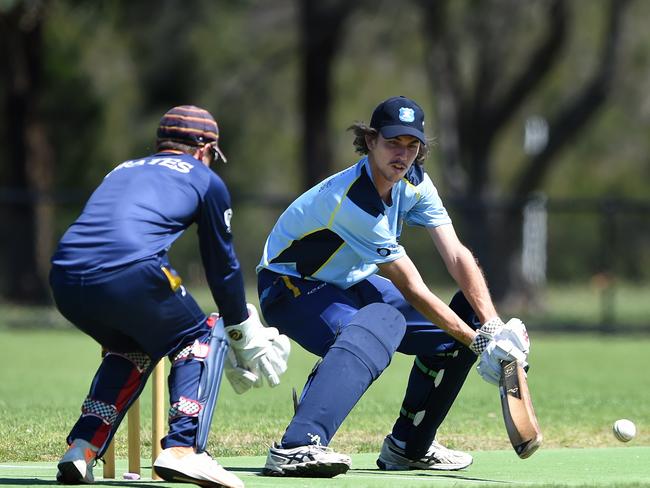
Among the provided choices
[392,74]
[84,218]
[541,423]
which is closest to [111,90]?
[392,74]

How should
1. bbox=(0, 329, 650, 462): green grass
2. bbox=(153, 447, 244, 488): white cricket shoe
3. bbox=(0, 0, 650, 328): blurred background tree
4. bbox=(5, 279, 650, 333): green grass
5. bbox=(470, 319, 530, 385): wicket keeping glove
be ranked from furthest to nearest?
1. bbox=(0, 0, 650, 328): blurred background tree
2. bbox=(5, 279, 650, 333): green grass
3. bbox=(0, 329, 650, 462): green grass
4. bbox=(470, 319, 530, 385): wicket keeping glove
5. bbox=(153, 447, 244, 488): white cricket shoe

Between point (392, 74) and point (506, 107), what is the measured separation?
14412 millimetres

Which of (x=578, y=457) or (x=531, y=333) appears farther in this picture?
(x=531, y=333)

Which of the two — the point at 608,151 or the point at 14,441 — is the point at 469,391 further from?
the point at 608,151

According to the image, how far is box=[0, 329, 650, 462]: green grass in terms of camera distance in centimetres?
815

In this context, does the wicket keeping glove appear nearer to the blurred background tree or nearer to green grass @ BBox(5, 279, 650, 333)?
the blurred background tree

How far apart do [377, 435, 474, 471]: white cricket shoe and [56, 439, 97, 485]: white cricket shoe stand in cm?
181

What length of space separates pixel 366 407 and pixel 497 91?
2054cm

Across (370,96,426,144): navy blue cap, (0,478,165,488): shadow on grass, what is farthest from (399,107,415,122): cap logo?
(0,478,165,488): shadow on grass

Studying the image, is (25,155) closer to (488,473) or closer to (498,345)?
(488,473)

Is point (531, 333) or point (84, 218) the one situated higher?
point (84, 218)

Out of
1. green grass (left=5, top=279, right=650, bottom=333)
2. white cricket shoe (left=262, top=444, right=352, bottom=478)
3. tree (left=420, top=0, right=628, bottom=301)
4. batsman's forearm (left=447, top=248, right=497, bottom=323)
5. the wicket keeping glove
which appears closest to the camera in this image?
white cricket shoe (left=262, top=444, right=352, bottom=478)

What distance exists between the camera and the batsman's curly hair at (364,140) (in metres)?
6.66

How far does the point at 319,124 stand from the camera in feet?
95.7
